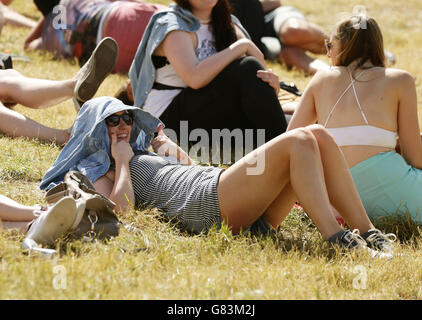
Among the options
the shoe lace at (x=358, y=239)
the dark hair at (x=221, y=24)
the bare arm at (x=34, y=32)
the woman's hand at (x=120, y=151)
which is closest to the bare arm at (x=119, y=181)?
the woman's hand at (x=120, y=151)

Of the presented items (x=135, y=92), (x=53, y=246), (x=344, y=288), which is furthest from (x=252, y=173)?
(x=135, y=92)

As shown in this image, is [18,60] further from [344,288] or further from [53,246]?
[344,288]

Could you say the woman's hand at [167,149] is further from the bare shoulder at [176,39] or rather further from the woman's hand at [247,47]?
the woman's hand at [247,47]

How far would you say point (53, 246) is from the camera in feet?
9.97

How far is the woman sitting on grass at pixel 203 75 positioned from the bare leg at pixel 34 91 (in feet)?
1.62

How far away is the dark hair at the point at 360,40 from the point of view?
3.83 metres

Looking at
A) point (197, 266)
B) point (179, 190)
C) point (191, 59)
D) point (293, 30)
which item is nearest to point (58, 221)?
point (197, 266)

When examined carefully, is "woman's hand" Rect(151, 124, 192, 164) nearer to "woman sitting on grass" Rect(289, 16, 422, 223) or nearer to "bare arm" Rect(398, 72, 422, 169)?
"woman sitting on grass" Rect(289, 16, 422, 223)

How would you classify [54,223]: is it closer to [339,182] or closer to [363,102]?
[339,182]

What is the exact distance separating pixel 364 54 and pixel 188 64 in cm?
127

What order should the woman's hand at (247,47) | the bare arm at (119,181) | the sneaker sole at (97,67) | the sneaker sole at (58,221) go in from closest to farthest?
the sneaker sole at (58,221), the bare arm at (119,181), the sneaker sole at (97,67), the woman's hand at (247,47)

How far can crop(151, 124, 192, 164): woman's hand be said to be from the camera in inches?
154

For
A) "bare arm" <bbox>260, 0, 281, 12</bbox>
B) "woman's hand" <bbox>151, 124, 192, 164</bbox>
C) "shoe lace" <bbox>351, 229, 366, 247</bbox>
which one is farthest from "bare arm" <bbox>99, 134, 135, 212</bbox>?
"bare arm" <bbox>260, 0, 281, 12</bbox>

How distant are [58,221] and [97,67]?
5.82 feet
